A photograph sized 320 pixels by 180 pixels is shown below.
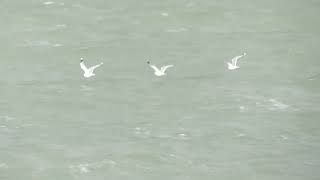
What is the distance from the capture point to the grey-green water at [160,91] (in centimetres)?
1928

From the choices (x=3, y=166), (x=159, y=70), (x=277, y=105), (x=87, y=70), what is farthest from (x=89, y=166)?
(x=277, y=105)

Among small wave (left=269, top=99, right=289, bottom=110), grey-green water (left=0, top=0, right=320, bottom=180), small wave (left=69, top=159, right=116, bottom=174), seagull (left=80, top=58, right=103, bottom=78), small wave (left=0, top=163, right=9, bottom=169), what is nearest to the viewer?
small wave (left=69, top=159, right=116, bottom=174)

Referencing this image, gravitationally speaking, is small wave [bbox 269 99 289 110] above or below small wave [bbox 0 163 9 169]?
above

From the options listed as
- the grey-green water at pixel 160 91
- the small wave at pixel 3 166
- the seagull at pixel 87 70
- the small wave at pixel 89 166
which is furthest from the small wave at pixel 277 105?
the small wave at pixel 3 166

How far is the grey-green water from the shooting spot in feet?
63.3

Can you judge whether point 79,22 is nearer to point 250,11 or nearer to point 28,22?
point 28,22

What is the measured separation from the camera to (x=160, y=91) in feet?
72.9

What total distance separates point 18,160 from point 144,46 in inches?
246

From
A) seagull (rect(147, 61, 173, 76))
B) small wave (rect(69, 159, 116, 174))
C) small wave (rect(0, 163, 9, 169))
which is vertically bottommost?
small wave (rect(69, 159, 116, 174))

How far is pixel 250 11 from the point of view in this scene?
27.1 meters

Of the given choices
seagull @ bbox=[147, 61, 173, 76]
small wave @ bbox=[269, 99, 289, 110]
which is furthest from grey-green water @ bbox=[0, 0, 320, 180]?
seagull @ bbox=[147, 61, 173, 76]

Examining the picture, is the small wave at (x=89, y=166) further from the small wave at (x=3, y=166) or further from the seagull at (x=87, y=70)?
the seagull at (x=87, y=70)

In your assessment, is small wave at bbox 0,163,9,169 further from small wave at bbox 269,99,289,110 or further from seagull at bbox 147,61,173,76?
small wave at bbox 269,99,289,110

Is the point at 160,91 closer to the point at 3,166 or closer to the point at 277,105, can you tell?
the point at 277,105
